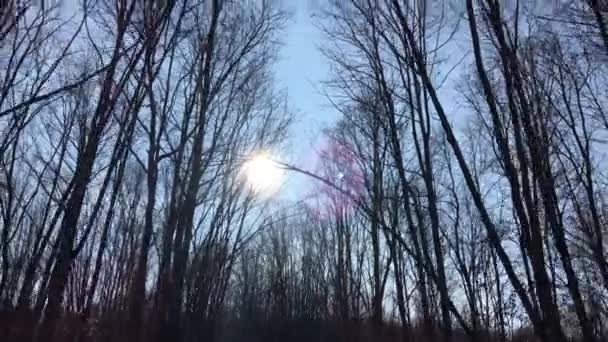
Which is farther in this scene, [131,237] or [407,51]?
[131,237]

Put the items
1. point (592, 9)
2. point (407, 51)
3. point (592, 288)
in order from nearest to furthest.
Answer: point (407, 51), point (592, 9), point (592, 288)

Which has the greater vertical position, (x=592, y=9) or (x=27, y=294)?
(x=592, y=9)

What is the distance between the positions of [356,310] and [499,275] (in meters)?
5.19

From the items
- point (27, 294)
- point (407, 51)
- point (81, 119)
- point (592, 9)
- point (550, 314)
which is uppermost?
point (81, 119)

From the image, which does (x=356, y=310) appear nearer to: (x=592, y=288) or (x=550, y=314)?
(x=592, y=288)

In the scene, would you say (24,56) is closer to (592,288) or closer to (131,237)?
(131,237)

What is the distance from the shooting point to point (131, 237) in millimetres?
19031

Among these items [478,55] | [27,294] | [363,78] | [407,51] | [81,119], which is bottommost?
[27,294]

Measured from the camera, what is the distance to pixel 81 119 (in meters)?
12.2

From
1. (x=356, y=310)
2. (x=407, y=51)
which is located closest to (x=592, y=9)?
(x=407, y=51)

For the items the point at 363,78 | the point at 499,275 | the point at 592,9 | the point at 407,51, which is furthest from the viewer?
the point at 499,275

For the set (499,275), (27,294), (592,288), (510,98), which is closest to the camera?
(510,98)

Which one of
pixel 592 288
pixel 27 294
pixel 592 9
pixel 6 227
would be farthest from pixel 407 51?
pixel 592 288

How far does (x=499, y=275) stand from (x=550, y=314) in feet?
51.2
